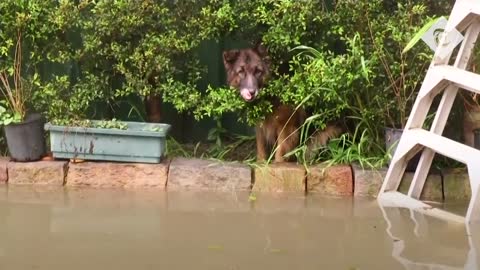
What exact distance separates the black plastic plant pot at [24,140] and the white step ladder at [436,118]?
2.56 m

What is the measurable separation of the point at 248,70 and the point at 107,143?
3.82ft

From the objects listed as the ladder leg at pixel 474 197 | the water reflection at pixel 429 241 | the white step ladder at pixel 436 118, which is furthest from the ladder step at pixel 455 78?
the water reflection at pixel 429 241

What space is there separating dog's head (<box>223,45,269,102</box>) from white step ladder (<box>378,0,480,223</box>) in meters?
1.12

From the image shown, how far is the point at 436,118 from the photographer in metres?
4.78

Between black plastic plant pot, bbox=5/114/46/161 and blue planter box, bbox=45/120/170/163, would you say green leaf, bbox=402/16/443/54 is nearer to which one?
blue planter box, bbox=45/120/170/163

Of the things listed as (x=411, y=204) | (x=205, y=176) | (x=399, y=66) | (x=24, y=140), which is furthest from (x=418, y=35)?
(x=24, y=140)

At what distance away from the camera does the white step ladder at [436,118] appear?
181 inches

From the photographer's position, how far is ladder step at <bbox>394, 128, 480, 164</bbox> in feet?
14.5

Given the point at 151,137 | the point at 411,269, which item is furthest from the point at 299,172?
the point at 411,269

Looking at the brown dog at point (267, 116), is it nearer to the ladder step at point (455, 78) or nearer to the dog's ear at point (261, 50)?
the dog's ear at point (261, 50)

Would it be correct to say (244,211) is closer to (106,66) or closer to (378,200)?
(378,200)

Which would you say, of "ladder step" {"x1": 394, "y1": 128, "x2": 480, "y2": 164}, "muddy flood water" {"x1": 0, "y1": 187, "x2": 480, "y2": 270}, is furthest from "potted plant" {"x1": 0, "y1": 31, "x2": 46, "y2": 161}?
"ladder step" {"x1": 394, "y1": 128, "x2": 480, "y2": 164}

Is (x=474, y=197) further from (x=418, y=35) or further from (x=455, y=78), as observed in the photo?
(x=418, y=35)

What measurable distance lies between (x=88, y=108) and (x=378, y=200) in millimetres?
2462
